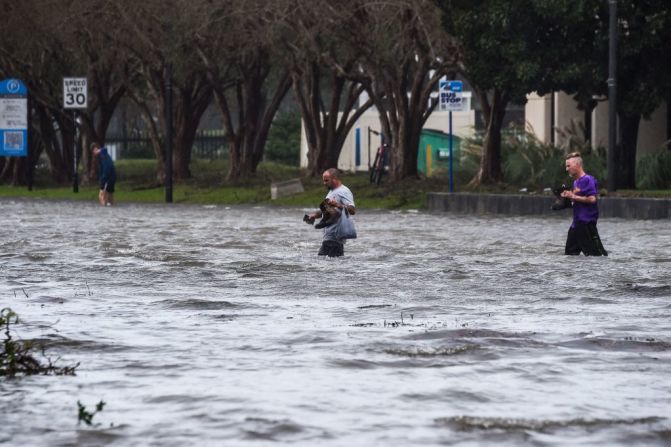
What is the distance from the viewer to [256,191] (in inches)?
1736

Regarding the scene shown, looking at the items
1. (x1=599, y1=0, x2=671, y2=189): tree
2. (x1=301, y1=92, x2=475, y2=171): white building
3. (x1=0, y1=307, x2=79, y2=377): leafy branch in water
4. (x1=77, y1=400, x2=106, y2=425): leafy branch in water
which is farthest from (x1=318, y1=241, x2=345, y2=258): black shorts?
(x1=301, y1=92, x2=475, y2=171): white building

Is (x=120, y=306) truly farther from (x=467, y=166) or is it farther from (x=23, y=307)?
(x=467, y=166)

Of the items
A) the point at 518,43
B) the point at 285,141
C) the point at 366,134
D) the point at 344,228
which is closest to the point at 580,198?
the point at 344,228

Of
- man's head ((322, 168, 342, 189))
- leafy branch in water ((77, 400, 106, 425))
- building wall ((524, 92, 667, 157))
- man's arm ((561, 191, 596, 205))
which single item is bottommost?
leafy branch in water ((77, 400, 106, 425))

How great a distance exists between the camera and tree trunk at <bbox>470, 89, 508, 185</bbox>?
40.1 m

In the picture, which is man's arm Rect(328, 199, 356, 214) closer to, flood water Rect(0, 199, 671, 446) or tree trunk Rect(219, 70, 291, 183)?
flood water Rect(0, 199, 671, 446)

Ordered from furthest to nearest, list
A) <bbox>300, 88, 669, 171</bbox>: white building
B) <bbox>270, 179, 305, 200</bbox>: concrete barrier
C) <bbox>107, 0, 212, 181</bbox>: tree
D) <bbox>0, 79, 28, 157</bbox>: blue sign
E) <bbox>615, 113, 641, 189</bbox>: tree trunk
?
<bbox>0, 79, 28, 157</bbox>: blue sign → <bbox>300, 88, 669, 171</bbox>: white building → <bbox>107, 0, 212, 181</bbox>: tree → <bbox>270, 179, 305, 200</bbox>: concrete barrier → <bbox>615, 113, 641, 189</bbox>: tree trunk

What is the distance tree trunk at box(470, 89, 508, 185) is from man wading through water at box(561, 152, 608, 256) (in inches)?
778

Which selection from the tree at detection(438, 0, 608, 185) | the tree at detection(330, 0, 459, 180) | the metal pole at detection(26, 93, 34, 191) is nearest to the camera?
the tree at detection(438, 0, 608, 185)

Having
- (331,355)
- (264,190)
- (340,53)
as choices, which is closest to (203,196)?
(264,190)

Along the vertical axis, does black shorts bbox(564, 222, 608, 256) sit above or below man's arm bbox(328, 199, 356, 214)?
below

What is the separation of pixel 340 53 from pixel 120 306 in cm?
3171

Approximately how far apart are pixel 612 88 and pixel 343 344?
76.4ft

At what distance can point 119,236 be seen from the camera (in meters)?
25.7
